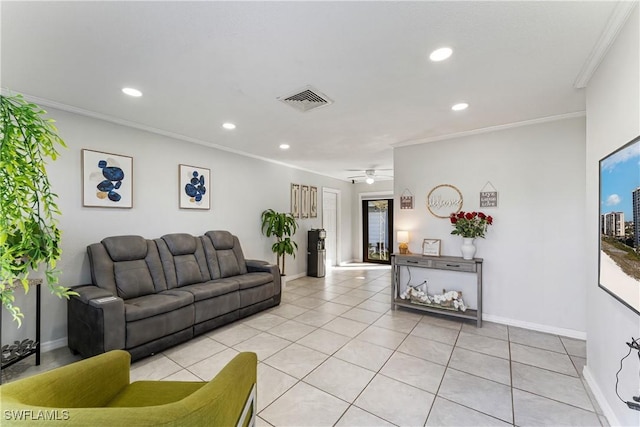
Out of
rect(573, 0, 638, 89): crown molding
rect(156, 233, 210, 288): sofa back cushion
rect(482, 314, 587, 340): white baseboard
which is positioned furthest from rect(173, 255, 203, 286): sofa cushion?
rect(573, 0, 638, 89): crown molding

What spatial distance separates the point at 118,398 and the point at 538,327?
4.13m

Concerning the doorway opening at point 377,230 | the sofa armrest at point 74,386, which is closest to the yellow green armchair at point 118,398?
the sofa armrest at point 74,386

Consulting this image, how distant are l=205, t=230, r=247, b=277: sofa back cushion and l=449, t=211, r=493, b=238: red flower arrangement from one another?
3183 millimetres

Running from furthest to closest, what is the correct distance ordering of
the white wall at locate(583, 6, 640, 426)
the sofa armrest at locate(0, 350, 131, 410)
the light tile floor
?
the light tile floor, the white wall at locate(583, 6, 640, 426), the sofa armrest at locate(0, 350, 131, 410)

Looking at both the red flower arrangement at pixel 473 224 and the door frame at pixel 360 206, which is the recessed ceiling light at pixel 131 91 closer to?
the red flower arrangement at pixel 473 224

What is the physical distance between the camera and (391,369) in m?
2.48

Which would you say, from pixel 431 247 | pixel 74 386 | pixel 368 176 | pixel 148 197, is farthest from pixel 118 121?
pixel 368 176

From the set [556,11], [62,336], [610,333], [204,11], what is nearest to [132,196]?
[62,336]

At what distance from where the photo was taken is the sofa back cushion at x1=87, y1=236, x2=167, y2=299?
2926 millimetres

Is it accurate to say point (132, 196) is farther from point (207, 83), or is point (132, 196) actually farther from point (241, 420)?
point (241, 420)

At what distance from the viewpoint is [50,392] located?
1.11m

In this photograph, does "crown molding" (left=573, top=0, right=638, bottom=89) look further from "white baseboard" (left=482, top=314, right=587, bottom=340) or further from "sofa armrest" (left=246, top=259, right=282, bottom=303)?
"sofa armrest" (left=246, top=259, right=282, bottom=303)

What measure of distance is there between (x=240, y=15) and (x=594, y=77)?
2677mm

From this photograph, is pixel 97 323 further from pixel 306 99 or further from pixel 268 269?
pixel 306 99
